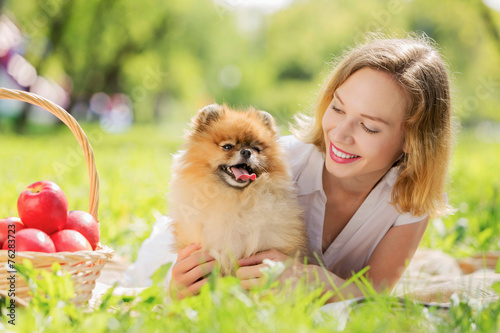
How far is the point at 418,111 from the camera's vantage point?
8.23 ft

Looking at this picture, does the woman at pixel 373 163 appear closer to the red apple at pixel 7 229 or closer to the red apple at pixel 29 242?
the red apple at pixel 29 242

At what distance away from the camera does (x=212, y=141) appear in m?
2.24

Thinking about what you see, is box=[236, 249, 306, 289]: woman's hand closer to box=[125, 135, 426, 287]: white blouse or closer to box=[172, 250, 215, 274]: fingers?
box=[172, 250, 215, 274]: fingers

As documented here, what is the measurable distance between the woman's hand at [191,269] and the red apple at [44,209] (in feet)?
2.04

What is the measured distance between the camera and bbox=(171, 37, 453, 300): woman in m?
2.45

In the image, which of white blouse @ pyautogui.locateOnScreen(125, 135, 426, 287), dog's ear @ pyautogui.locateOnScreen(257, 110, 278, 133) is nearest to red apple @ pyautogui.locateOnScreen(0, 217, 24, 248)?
white blouse @ pyautogui.locateOnScreen(125, 135, 426, 287)

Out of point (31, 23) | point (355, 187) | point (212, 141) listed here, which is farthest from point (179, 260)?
point (31, 23)

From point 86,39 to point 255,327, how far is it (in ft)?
41.3

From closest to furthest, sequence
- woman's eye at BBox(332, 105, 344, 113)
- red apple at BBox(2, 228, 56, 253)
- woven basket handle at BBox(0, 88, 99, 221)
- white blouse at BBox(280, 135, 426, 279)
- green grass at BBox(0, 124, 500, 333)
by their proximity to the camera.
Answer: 1. green grass at BBox(0, 124, 500, 333)
2. red apple at BBox(2, 228, 56, 253)
3. woven basket handle at BBox(0, 88, 99, 221)
4. woman's eye at BBox(332, 105, 344, 113)
5. white blouse at BBox(280, 135, 426, 279)

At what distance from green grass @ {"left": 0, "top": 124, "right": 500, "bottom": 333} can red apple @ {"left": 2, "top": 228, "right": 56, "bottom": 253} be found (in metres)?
0.26

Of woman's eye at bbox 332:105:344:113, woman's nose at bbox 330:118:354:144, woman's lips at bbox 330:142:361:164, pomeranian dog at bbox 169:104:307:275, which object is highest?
woman's eye at bbox 332:105:344:113

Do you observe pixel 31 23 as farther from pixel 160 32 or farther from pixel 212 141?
pixel 212 141

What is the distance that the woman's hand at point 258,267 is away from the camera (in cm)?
206

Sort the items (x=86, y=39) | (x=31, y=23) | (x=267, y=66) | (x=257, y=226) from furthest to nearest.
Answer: (x=267, y=66) → (x=86, y=39) → (x=31, y=23) → (x=257, y=226)
